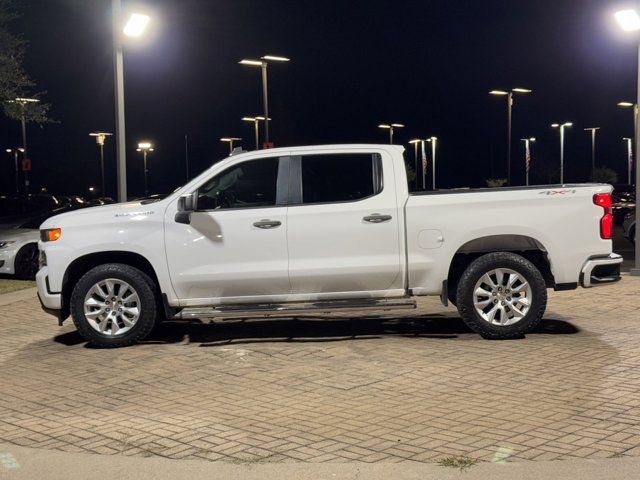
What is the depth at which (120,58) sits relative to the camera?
16953 millimetres

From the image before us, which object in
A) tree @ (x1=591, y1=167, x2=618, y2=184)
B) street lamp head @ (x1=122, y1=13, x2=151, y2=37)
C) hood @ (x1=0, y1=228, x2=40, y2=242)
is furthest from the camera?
tree @ (x1=591, y1=167, x2=618, y2=184)

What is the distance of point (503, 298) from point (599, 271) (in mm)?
1062

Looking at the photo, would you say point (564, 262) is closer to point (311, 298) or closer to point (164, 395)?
point (311, 298)

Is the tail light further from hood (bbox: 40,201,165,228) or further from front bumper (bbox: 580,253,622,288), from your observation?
hood (bbox: 40,201,165,228)

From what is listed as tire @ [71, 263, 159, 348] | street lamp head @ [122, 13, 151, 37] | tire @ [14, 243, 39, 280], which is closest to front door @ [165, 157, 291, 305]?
tire @ [71, 263, 159, 348]

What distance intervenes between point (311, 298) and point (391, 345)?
96cm

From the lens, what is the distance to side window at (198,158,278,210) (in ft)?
31.5

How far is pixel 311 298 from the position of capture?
9.50m

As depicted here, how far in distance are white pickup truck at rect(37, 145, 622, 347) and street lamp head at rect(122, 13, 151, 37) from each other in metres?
7.69

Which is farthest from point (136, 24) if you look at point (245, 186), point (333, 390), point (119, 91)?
point (333, 390)

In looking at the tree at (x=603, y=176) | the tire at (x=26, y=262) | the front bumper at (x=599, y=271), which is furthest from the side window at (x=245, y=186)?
the tree at (x=603, y=176)

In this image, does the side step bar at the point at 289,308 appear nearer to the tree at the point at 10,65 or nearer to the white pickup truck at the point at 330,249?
the white pickup truck at the point at 330,249

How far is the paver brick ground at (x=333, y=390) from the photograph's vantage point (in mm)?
5809

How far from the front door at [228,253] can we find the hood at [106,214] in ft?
0.75
